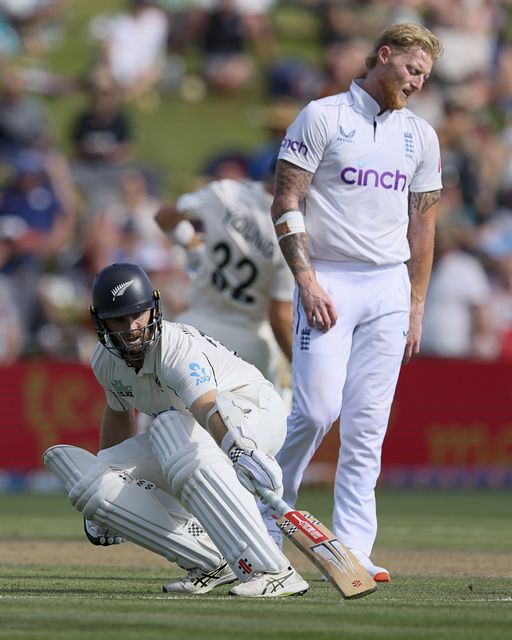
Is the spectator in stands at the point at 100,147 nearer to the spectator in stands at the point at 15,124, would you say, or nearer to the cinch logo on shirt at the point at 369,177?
the spectator in stands at the point at 15,124

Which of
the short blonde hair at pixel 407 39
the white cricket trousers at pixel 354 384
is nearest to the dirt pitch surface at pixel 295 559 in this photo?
the white cricket trousers at pixel 354 384

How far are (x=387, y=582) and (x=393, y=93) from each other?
7.43ft

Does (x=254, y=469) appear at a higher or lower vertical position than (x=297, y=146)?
lower

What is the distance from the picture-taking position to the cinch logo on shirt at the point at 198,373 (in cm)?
612

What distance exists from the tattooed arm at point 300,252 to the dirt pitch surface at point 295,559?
1459 millimetres

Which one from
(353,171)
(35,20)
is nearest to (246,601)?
(353,171)

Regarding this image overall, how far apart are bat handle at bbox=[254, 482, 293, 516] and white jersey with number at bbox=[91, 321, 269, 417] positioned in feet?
1.52

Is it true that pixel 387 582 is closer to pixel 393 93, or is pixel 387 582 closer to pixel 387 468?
pixel 393 93

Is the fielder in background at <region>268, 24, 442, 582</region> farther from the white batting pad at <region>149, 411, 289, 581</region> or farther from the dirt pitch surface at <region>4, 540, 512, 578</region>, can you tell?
the white batting pad at <region>149, 411, 289, 581</region>

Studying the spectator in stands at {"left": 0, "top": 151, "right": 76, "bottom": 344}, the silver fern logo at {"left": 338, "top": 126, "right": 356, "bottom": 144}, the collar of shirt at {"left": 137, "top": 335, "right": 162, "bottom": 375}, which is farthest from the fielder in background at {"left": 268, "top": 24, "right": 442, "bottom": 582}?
the spectator in stands at {"left": 0, "top": 151, "right": 76, "bottom": 344}

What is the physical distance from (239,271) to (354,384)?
211cm

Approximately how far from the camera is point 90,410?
13977mm

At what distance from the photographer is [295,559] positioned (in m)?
8.21

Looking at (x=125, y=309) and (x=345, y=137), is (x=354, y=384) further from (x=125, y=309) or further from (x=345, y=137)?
(x=125, y=309)
